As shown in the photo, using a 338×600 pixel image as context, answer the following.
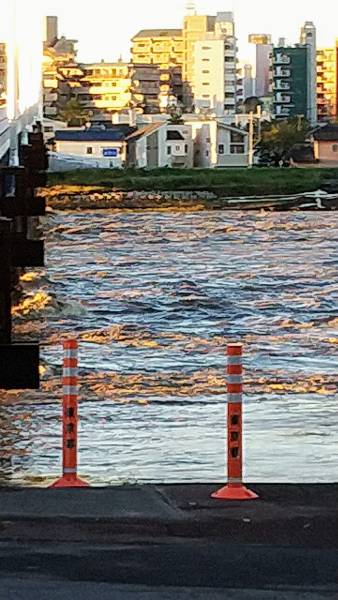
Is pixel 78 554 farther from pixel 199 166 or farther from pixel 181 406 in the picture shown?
pixel 199 166

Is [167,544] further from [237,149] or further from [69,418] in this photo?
[237,149]

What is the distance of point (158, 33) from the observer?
180250mm

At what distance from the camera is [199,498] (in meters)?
7.61

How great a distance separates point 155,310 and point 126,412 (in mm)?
10728

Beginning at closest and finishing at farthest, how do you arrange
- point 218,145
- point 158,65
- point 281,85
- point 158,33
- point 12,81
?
point 12,81
point 218,145
point 281,85
point 158,65
point 158,33

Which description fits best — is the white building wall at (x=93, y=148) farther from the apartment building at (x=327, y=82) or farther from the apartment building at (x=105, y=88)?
the apartment building at (x=327, y=82)

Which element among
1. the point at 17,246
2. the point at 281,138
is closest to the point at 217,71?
the point at 281,138

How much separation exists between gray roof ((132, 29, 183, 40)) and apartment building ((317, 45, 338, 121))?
1859 centimetres

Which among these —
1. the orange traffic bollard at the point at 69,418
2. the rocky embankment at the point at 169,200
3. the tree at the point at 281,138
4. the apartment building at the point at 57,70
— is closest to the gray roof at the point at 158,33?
the apartment building at the point at 57,70

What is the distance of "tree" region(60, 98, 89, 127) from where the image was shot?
112438mm

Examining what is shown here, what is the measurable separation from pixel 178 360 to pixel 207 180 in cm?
5349

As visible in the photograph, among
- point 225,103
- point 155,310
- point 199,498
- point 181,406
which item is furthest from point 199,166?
point 199,498

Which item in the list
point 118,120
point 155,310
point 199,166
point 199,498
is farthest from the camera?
point 118,120

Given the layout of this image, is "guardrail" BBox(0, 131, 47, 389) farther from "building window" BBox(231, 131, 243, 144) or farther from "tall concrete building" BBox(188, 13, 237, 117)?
"tall concrete building" BBox(188, 13, 237, 117)
